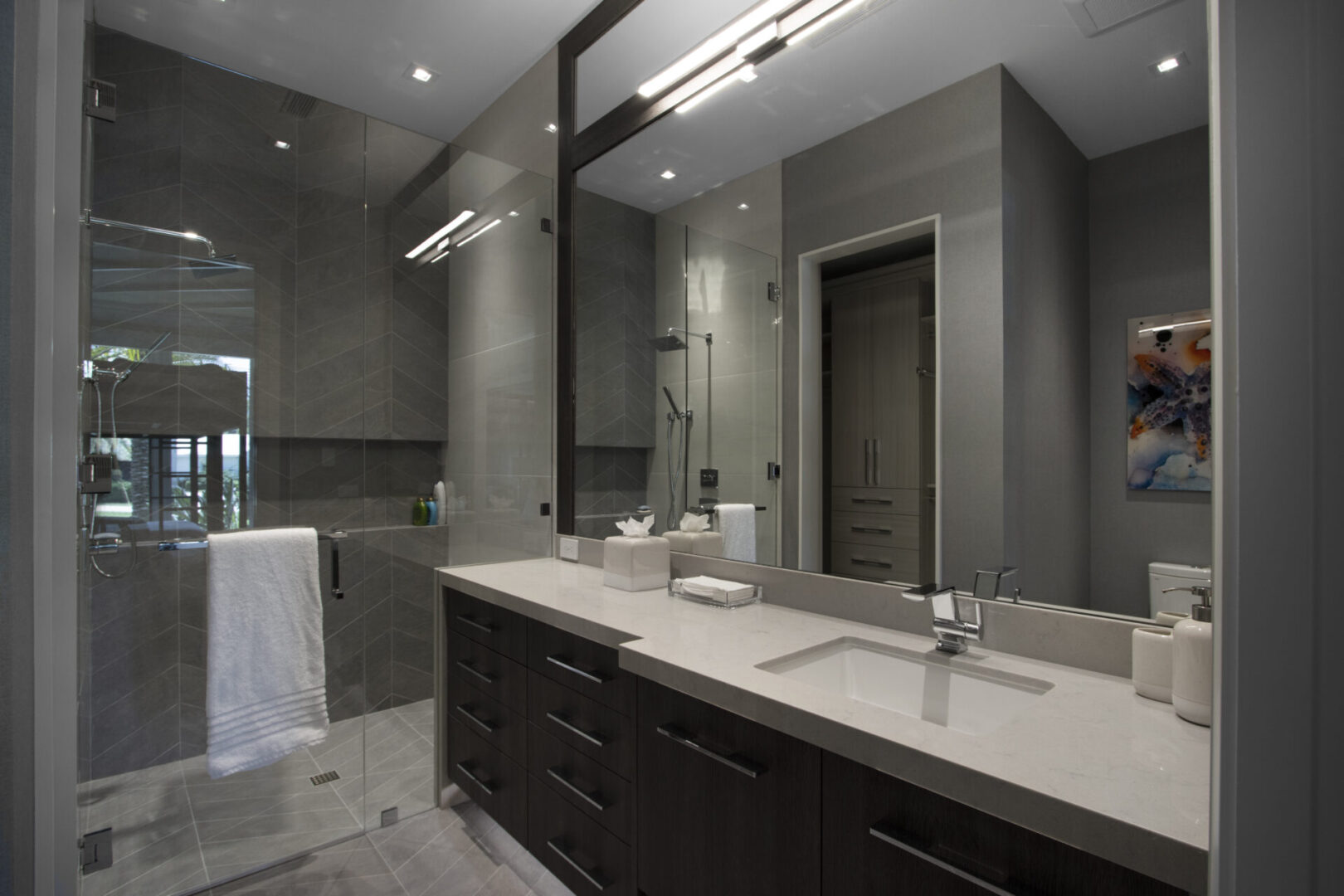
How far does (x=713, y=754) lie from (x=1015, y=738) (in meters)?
0.50

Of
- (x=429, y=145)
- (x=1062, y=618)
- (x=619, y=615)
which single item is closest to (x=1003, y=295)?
(x=1062, y=618)

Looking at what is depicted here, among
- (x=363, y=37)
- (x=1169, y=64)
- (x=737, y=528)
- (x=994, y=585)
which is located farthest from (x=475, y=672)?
(x=363, y=37)

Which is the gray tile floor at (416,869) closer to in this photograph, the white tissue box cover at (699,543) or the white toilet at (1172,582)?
the white tissue box cover at (699,543)

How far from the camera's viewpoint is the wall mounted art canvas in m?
1.03

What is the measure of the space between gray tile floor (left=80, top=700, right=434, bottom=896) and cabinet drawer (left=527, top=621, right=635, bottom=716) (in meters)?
0.84

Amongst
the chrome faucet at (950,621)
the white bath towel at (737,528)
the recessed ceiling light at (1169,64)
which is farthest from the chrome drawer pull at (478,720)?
the recessed ceiling light at (1169,64)

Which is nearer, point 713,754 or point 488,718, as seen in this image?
point 713,754

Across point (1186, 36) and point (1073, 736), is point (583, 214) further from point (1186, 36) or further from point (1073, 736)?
point (1073, 736)

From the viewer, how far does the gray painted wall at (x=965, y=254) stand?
4.24 ft

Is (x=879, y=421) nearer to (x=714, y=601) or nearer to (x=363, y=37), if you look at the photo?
(x=714, y=601)

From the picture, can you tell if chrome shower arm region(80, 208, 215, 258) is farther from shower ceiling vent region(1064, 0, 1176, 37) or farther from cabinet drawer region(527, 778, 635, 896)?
shower ceiling vent region(1064, 0, 1176, 37)

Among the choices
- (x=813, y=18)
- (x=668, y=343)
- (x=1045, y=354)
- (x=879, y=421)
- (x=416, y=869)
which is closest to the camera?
(x=1045, y=354)

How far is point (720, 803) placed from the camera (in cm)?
114

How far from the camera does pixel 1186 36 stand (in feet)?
3.49
